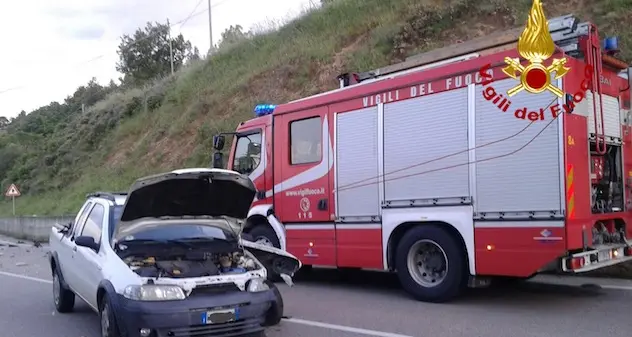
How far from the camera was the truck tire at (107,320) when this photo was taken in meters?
5.95

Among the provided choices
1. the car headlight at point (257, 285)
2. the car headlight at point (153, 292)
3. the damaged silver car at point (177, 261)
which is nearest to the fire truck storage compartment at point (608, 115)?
the damaged silver car at point (177, 261)

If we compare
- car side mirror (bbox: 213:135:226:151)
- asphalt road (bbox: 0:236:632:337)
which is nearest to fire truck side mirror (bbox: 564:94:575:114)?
asphalt road (bbox: 0:236:632:337)

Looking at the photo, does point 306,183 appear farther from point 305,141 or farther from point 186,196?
point 186,196

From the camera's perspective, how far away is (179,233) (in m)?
7.13

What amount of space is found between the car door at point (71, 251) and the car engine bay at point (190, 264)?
4.30 feet

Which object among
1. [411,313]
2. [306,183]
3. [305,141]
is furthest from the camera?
[305,141]

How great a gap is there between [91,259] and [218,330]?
1905mm

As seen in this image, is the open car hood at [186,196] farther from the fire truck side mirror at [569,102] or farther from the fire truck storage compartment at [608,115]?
the fire truck storage compartment at [608,115]

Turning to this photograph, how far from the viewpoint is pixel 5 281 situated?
490 inches

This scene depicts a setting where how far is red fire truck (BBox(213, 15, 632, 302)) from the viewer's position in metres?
7.34

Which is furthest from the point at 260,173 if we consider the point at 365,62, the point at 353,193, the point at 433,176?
the point at 365,62

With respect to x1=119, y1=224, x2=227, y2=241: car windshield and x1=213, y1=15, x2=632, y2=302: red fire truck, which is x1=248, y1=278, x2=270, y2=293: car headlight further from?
x1=213, y1=15, x2=632, y2=302: red fire truck

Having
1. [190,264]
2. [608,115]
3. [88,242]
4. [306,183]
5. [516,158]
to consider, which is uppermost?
[608,115]

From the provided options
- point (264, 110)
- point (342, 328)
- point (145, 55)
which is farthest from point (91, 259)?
point (145, 55)
